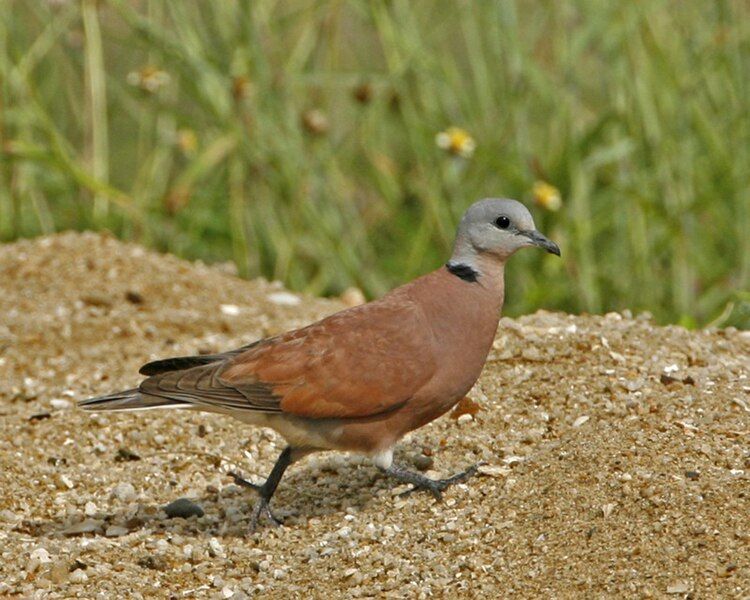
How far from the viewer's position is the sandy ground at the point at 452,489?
3.77m

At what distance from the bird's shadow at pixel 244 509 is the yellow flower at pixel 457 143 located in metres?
2.23

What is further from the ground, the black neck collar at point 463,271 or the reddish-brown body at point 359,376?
the black neck collar at point 463,271

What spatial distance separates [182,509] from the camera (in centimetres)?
444

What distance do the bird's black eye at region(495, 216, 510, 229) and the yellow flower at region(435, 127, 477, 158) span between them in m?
2.06

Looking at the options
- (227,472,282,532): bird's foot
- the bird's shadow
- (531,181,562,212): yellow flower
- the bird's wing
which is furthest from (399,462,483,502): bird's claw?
(531,181,562,212): yellow flower

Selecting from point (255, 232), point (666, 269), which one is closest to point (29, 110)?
point (255, 232)

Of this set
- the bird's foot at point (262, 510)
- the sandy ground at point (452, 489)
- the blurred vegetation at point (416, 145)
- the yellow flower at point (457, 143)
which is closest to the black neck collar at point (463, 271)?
the sandy ground at point (452, 489)

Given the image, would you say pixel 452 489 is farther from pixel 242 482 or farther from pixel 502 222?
pixel 502 222

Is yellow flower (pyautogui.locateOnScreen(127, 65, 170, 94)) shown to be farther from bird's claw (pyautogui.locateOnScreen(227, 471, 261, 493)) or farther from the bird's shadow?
bird's claw (pyautogui.locateOnScreen(227, 471, 261, 493))

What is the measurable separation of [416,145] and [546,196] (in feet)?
2.70

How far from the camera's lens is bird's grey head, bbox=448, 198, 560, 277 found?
4.47 m

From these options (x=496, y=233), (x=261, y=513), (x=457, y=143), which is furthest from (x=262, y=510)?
(x=457, y=143)

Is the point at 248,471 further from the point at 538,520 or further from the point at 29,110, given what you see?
the point at 29,110

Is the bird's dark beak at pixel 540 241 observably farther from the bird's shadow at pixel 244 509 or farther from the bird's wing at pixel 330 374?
the bird's shadow at pixel 244 509
